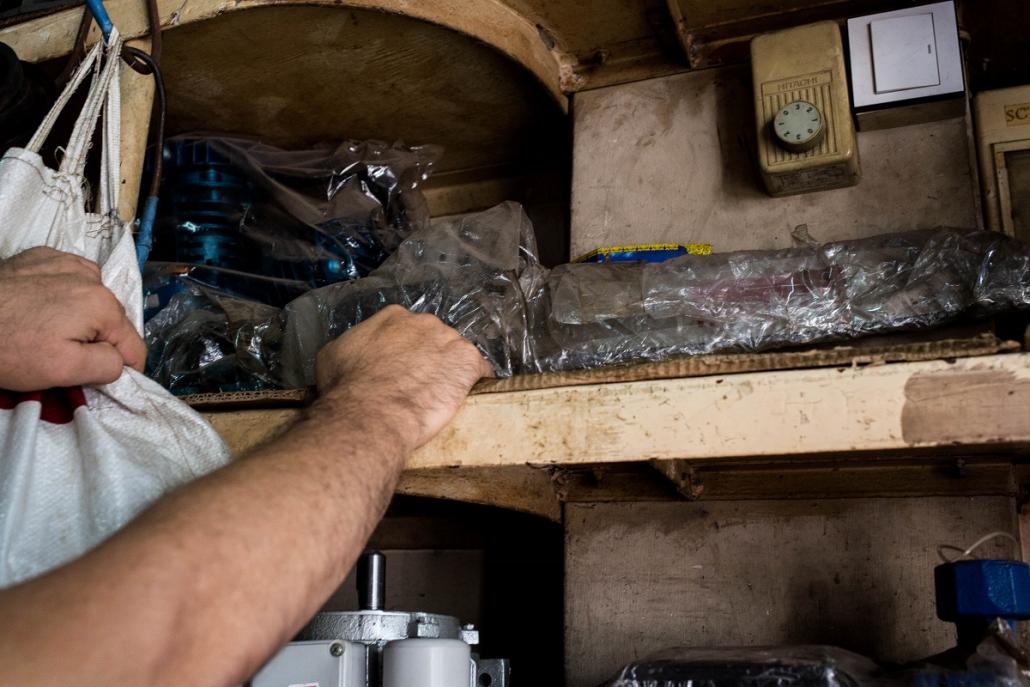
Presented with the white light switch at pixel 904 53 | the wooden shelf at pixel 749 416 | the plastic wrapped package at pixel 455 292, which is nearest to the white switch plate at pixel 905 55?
the white light switch at pixel 904 53

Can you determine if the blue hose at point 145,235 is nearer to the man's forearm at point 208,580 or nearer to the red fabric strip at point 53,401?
the red fabric strip at point 53,401

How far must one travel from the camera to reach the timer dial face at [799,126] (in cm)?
98

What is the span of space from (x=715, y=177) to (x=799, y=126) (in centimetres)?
16

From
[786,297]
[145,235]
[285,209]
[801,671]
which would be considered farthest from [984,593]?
[285,209]

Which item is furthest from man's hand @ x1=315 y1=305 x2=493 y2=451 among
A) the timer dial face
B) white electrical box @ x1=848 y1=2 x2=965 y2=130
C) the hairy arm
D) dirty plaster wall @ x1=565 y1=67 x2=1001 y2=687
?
white electrical box @ x1=848 y1=2 x2=965 y2=130

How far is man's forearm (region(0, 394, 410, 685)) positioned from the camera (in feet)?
1.25

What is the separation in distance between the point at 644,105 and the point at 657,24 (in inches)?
4.8

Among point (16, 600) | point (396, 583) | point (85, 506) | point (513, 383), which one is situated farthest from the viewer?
point (396, 583)

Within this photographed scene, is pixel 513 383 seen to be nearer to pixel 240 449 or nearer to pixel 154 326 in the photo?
pixel 240 449

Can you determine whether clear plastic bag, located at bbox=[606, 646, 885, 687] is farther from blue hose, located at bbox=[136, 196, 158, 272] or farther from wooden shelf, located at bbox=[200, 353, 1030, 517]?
blue hose, located at bbox=[136, 196, 158, 272]

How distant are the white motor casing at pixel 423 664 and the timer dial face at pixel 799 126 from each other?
0.67 meters

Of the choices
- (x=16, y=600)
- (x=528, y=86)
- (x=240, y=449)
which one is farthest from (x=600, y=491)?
(x=16, y=600)

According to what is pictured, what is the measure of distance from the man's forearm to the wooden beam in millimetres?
136

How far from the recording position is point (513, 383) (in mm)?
685
